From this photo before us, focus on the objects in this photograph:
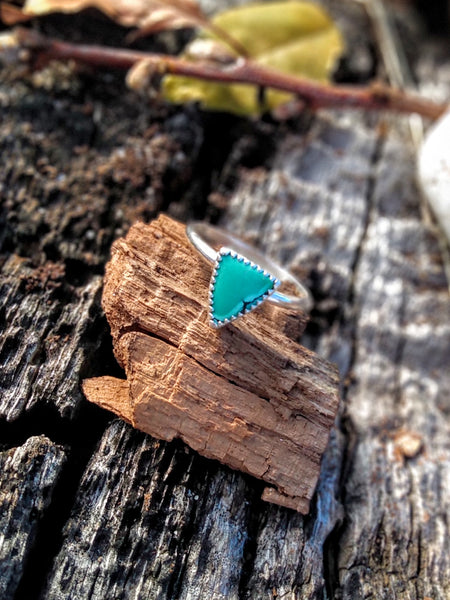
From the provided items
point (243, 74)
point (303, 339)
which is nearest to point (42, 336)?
point (303, 339)

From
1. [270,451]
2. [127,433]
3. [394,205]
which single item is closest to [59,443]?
[127,433]

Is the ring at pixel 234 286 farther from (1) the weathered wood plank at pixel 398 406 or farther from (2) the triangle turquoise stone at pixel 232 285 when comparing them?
(1) the weathered wood plank at pixel 398 406

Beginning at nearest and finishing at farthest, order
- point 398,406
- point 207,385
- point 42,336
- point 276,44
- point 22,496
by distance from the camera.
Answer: point 22,496
point 207,385
point 42,336
point 398,406
point 276,44

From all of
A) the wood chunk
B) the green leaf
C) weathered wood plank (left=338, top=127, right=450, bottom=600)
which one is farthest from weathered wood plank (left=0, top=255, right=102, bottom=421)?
the green leaf

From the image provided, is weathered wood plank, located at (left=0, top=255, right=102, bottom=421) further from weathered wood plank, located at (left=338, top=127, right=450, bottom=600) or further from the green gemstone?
weathered wood plank, located at (left=338, top=127, right=450, bottom=600)

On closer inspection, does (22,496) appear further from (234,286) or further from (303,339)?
(303,339)

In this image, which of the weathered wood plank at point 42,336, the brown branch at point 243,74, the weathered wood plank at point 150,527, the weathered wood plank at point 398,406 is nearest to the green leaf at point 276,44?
the brown branch at point 243,74

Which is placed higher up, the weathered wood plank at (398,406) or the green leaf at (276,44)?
the green leaf at (276,44)
